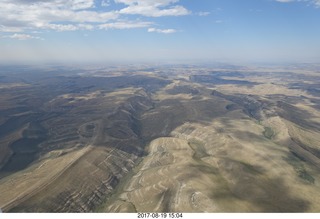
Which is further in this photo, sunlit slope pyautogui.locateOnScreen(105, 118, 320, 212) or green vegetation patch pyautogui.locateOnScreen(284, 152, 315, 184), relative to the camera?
green vegetation patch pyautogui.locateOnScreen(284, 152, 315, 184)

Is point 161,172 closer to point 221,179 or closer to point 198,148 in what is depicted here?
point 221,179

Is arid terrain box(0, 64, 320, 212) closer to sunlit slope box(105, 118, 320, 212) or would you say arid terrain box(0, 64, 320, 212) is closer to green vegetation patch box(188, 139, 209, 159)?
sunlit slope box(105, 118, 320, 212)

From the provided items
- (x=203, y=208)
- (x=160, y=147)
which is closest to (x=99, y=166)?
(x=160, y=147)

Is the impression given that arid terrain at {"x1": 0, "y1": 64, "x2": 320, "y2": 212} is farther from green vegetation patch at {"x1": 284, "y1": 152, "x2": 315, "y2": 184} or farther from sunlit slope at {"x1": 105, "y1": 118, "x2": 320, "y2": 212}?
green vegetation patch at {"x1": 284, "y1": 152, "x2": 315, "y2": 184}

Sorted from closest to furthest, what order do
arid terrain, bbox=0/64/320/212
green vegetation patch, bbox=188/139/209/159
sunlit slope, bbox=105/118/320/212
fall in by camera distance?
sunlit slope, bbox=105/118/320/212 → arid terrain, bbox=0/64/320/212 → green vegetation patch, bbox=188/139/209/159

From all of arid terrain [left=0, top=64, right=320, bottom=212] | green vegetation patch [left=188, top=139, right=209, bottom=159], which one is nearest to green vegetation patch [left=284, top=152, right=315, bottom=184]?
arid terrain [left=0, top=64, right=320, bottom=212]

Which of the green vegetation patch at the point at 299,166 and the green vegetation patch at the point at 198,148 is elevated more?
the green vegetation patch at the point at 299,166

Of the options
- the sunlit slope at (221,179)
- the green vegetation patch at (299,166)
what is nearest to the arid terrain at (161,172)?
the sunlit slope at (221,179)

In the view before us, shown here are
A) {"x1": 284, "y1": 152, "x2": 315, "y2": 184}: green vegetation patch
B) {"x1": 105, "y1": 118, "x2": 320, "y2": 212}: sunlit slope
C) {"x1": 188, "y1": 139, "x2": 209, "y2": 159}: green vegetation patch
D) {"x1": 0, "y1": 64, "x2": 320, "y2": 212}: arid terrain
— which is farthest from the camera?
{"x1": 188, "y1": 139, "x2": 209, "y2": 159}: green vegetation patch

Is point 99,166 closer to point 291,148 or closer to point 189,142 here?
point 189,142

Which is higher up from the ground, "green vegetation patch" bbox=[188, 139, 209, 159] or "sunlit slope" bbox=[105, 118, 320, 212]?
"sunlit slope" bbox=[105, 118, 320, 212]

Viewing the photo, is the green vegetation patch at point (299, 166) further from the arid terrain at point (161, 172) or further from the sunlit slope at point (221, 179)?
the arid terrain at point (161, 172)
